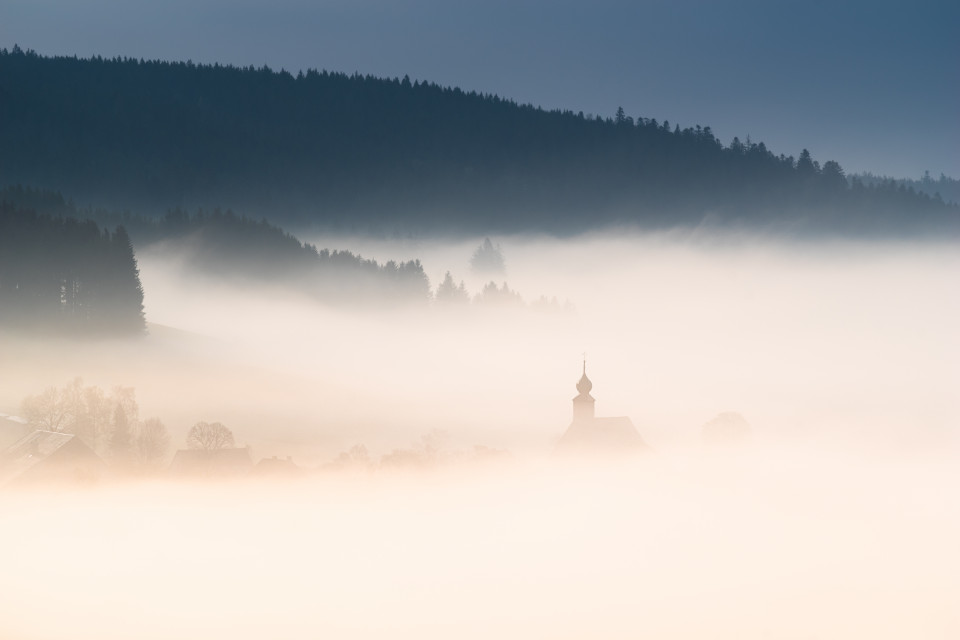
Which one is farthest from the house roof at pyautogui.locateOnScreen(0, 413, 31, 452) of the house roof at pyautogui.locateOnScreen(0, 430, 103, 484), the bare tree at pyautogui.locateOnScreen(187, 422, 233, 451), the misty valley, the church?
the church

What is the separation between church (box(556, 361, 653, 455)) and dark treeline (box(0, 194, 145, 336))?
4223cm

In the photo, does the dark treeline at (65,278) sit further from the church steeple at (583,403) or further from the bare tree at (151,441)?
the church steeple at (583,403)

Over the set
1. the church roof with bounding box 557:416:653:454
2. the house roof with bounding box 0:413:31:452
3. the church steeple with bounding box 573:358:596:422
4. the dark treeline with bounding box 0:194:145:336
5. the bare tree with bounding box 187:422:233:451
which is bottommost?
the house roof with bounding box 0:413:31:452

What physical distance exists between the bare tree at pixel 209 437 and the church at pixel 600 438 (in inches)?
968

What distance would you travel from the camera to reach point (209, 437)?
291 feet

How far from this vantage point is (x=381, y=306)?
19688 centimetres

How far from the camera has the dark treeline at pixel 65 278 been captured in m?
118

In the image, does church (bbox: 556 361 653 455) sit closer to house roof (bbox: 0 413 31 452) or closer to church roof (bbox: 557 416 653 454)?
church roof (bbox: 557 416 653 454)

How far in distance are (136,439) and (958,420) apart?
323 ft

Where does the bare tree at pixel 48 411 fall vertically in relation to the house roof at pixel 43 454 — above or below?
above

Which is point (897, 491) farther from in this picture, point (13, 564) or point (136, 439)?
point (13, 564)

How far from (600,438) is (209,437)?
2928cm

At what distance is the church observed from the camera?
101m

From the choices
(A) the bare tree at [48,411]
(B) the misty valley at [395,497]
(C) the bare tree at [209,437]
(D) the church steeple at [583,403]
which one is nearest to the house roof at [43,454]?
(B) the misty valley at [395,497]
